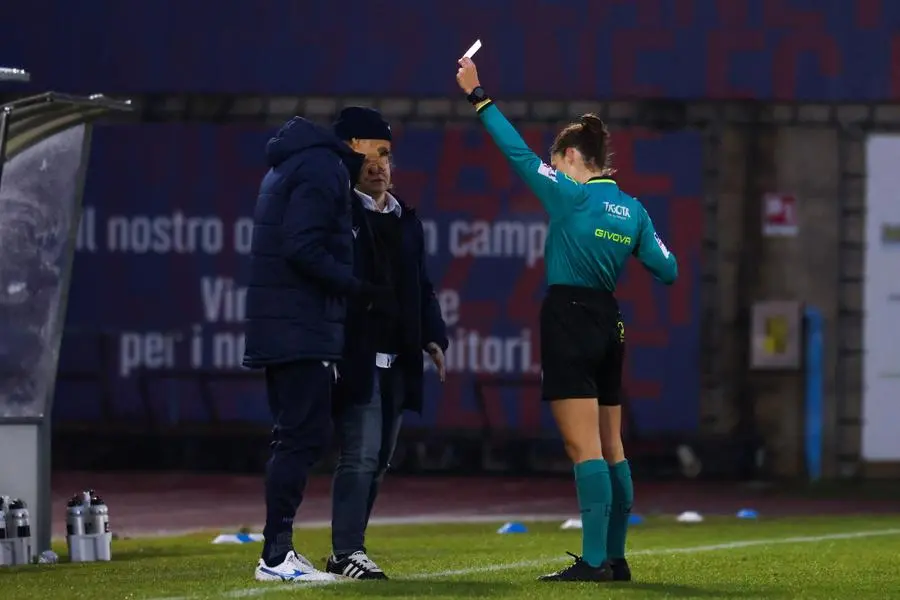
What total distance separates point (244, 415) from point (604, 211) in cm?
1264

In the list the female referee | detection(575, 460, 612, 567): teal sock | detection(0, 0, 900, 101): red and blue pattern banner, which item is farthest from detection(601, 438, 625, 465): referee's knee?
detection(0, 0, 900, 101): red and blue pattern banner

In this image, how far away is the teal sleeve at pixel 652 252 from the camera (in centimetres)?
892

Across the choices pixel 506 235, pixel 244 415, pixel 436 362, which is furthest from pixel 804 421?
pixel 436 362

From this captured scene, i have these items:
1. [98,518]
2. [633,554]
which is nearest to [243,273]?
[98,518]

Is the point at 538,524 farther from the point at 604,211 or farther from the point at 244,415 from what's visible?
the point at 604,211

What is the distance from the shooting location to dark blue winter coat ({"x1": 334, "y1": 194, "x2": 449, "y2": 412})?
8602 millimetres

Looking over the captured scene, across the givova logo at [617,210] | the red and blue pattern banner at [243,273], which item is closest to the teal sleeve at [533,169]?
the givova logo at [617,210]

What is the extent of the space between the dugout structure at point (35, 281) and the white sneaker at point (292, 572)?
3.40 meters

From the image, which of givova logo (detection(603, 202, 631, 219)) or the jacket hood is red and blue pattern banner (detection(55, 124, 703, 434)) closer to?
givova logo (detection(603, 202, 631, 219))

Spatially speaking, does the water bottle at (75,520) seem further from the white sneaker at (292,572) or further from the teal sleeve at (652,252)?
the teal sleeve at (652,252)

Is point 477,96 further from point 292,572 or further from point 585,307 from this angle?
point 292,572

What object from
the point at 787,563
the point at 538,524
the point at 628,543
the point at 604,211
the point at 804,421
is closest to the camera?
the point at 604,211

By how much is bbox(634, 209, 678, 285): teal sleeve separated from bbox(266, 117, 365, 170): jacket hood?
48.0 inches

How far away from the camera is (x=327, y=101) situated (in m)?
21.1
